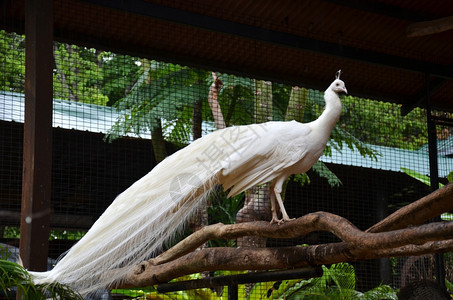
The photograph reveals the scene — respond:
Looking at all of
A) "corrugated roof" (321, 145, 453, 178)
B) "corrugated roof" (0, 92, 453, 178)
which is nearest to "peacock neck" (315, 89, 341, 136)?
"corrugated roof" (0, 92, 453, 178)

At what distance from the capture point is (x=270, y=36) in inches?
166

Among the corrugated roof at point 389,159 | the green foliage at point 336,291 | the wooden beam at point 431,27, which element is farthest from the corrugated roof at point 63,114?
the corrugated roof at point 389,159

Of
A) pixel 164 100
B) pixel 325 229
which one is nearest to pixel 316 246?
pixel 325 229

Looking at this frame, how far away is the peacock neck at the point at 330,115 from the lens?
3.15m

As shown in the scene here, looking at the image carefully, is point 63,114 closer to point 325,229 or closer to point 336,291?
point 336,291

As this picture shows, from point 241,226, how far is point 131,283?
789 mm

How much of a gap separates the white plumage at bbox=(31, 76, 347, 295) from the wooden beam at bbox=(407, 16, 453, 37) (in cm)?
147

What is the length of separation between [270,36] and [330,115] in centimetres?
123

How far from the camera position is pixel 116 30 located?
13.6 feet

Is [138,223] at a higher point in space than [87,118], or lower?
lower

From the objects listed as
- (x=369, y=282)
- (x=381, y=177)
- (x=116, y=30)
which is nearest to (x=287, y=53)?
(x=116, y=30)

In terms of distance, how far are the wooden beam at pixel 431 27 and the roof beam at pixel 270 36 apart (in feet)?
1.16

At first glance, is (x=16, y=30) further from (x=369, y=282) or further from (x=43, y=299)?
(x=369, y=282)

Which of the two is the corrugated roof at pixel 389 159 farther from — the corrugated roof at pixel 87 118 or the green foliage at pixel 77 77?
the green foliage at pixel 77 77
